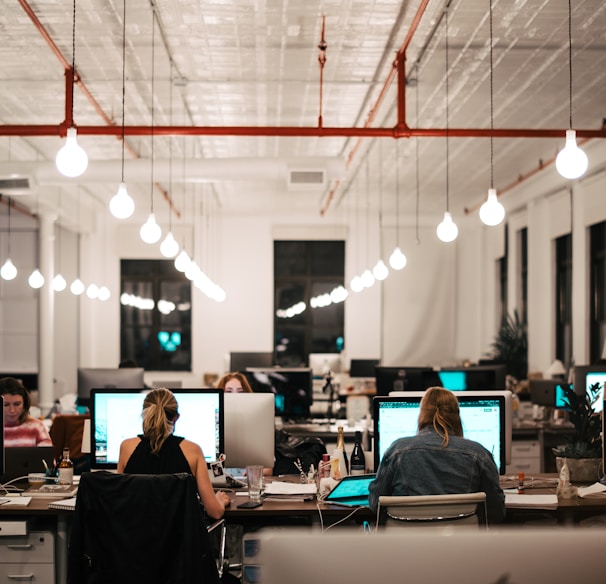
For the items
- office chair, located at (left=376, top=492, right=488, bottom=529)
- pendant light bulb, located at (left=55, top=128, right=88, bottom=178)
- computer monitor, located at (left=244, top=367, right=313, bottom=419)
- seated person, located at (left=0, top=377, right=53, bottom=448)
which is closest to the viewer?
office chair, located at (left=376, top=492, right=488, bottom=529)

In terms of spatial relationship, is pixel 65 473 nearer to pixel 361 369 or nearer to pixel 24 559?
pixel 24 559

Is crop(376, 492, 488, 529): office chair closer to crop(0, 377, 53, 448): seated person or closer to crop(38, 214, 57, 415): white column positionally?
crop(0, 377, 53, 448): seated person

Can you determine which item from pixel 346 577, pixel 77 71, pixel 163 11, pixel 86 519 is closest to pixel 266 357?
pixel 77 71

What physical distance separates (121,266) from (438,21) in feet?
37.5

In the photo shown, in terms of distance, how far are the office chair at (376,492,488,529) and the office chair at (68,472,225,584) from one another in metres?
0.78

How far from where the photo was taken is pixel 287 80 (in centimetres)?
790

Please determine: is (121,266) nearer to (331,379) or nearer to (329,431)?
(331,379)

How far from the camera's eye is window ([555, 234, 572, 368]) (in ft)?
38.8

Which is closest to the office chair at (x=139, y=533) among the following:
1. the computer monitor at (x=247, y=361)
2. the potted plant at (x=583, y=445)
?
the potted plant at (x=583, y=445)

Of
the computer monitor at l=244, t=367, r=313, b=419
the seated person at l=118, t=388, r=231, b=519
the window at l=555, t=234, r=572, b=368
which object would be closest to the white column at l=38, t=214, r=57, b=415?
the computer monitor at l=244, t=367, r=313, b=419

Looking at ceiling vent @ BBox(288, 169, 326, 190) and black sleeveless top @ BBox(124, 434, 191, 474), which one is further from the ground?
ceiling vent @ BBox(288, 169, 326, 190)

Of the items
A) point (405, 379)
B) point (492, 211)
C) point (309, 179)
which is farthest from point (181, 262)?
point (492, 211)

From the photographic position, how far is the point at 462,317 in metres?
16.6

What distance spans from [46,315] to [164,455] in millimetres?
9950
